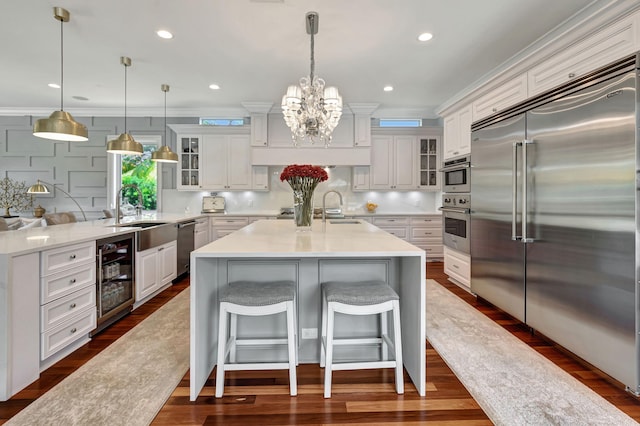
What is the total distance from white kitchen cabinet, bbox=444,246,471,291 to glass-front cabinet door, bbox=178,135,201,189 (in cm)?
422

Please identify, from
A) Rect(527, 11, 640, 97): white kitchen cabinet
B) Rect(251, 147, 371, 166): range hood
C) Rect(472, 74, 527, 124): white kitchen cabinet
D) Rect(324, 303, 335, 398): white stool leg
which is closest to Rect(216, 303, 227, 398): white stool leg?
Rect(324, 303, 335, 398): white stool leg

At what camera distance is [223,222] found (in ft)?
17.0

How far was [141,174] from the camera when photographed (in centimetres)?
563

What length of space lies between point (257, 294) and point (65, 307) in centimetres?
148

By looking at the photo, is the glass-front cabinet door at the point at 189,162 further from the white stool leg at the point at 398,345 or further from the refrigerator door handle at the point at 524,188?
the refrigerator door handle at the point at 524,188

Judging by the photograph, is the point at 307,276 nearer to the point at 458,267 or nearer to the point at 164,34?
the point at 458,267

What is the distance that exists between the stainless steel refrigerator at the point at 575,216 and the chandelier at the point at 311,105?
4.99 feet

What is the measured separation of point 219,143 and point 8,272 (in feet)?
13.1

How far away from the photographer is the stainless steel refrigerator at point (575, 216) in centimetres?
167

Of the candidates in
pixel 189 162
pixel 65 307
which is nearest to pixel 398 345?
pixel 65 307

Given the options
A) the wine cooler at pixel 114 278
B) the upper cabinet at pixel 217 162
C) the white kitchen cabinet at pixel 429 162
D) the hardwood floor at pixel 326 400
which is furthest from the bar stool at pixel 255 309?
the white kitchen cabinet at pixel 429 162

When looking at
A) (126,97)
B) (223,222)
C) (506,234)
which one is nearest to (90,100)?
(126,97)

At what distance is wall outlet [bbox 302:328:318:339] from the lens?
2.02 meters

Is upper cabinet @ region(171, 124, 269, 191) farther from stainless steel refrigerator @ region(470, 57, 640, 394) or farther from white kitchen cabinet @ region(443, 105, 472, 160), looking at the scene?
stainless steel refrigerator @ region(470, 57, 640, 394)
